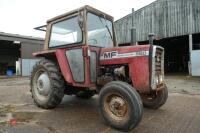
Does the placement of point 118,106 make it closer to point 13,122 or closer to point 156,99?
point 156,99

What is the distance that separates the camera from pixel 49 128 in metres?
4.24

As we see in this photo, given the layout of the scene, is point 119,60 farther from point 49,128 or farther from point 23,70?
point 23,70

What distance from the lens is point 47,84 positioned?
5.66 m

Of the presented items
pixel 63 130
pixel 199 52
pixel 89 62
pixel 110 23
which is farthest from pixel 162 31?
pixel 63 130

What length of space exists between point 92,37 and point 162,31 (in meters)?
15.4

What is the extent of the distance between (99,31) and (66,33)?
79 cm

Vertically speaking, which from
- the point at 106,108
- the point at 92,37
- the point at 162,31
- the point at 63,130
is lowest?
the point at 63,130

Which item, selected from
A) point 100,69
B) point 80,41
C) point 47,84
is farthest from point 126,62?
point 47,84

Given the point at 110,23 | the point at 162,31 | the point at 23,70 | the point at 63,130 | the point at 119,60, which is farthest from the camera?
the point at 23,70

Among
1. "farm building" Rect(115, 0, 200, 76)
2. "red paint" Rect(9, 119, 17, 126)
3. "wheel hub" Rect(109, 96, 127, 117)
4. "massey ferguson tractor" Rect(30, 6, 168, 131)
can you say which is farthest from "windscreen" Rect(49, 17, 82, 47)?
"farm building" Rect(115, 0, 200, 76)

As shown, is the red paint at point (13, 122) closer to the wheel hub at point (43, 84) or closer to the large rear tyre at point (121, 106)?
the wheel hub at point (43, 84)

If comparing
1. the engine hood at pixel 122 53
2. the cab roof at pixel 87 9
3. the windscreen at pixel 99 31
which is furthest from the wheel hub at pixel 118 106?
the cab roof at pixel 87 9

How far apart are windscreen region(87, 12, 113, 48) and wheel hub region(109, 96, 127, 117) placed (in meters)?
1.51

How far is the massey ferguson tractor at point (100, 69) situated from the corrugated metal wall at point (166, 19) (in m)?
13.7
